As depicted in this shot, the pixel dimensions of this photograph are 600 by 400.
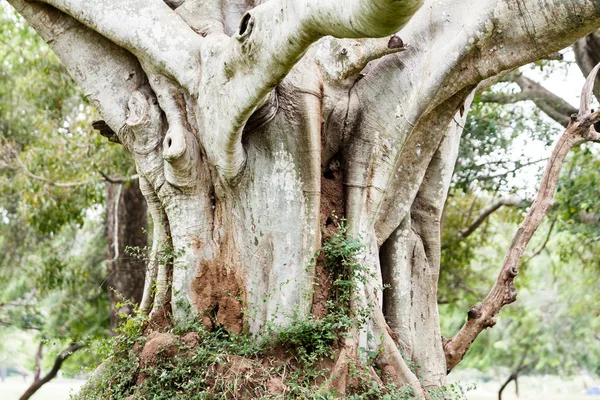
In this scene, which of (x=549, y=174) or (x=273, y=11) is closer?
(x=273, y=11)

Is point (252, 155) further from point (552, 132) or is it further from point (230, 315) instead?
point (552, 132)

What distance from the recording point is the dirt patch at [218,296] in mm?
5074

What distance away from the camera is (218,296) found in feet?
16.9

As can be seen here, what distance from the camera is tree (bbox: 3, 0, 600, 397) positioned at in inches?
189

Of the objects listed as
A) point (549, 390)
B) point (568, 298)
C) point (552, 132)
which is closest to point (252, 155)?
point (552, 132)

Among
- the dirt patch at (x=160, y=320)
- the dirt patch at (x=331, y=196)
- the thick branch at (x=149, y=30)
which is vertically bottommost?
the dirt patch at (x=160, y=320)

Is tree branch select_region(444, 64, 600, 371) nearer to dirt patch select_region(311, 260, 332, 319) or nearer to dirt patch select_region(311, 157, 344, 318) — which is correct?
dirt patch select_region(311, 157, 344, 318)

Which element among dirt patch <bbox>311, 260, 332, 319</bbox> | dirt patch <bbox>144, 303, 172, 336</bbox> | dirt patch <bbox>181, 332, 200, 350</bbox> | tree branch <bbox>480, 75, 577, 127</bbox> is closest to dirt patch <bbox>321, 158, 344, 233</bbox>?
dirt patch <bbox>311, 260, 332, 319</bbox>

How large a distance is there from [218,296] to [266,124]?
120 centimetres

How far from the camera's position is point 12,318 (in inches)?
681

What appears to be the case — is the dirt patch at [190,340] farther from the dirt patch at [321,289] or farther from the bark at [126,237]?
the bark at [126,237]

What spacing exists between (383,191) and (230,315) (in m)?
1.35

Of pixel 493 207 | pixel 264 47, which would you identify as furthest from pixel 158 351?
pixel 493 207

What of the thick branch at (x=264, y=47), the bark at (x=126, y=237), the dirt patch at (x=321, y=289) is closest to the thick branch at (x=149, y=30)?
the thick branch at (x=264, y=47)
